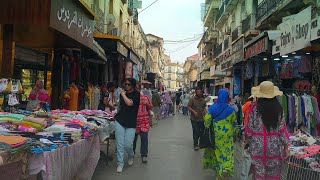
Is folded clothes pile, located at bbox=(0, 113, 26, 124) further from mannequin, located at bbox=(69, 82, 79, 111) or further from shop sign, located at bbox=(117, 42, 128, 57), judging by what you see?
shop sign, located at bbox=(117, 42, 128, 57)

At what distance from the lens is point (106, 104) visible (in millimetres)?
11430

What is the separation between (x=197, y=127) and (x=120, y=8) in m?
18.5

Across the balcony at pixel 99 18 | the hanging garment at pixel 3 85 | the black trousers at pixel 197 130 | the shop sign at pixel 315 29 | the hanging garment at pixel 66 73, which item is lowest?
the black trousers at pixel 197 130

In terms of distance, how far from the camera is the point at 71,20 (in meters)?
8.88

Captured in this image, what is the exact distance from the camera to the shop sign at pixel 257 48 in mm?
14002

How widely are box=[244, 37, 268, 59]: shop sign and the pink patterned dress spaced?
28.5 feet

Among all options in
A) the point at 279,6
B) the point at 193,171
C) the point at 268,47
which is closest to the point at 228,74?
the point at 279,6

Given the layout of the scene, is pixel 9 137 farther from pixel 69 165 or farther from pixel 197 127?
pixel 197 127

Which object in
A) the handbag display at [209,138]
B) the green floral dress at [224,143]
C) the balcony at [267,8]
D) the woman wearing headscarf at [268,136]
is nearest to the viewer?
the woman wearing headscarf at [268,136]

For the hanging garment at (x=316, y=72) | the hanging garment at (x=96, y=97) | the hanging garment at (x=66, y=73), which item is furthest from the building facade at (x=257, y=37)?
the hanging garment at (x=66, y=73)

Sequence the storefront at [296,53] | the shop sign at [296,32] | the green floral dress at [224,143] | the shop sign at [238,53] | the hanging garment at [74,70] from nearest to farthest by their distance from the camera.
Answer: the green floral dress at [224,143]
the shop sign at [296,32]
the storefront at [296,53]
the hanging garment at [74,70]
the shop sign at [238,53]

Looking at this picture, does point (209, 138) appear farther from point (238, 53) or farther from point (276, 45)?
point (238, 53)

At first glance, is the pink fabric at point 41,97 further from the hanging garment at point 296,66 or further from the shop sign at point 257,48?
the hanging garment at point 296,66

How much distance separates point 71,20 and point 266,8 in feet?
45.0
